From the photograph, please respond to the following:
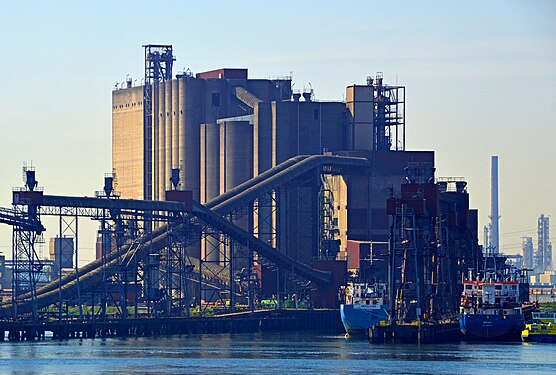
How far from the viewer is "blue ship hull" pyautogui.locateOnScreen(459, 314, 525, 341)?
162 meters

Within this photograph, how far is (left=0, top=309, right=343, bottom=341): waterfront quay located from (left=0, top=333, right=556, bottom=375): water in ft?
8.48

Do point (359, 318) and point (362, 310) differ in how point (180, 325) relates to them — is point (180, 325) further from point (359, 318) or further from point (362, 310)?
point (362, 310)

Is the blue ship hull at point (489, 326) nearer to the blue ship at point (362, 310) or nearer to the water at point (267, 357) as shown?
the water at point (267, 357)

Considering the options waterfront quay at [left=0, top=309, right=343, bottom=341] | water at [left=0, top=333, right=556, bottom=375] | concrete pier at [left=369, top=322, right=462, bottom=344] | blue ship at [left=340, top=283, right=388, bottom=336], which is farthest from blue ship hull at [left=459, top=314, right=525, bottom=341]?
waterfront quay at [left=0, top=309, right=343, bottom=341]

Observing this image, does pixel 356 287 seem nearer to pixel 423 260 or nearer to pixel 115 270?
pixel 423 260

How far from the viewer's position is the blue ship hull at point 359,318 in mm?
177500

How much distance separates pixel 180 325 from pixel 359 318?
1953cm

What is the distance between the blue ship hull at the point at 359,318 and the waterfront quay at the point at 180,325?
13653 millimetres

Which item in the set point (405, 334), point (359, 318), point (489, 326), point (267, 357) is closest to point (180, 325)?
point (359, 318)

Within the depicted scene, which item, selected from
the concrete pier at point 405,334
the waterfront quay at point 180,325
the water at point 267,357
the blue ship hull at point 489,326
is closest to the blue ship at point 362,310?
the water at point 267,357

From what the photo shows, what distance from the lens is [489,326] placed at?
16162cm

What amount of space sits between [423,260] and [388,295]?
37.3 feet

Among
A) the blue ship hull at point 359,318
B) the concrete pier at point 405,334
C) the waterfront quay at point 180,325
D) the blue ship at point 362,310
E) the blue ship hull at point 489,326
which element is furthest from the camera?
the blue ship at point 362,310

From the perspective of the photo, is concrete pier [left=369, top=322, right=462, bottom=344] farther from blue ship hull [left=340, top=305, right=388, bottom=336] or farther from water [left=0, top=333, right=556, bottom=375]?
blue ship hull [left=340, top=305, right=388, bottom=336]
